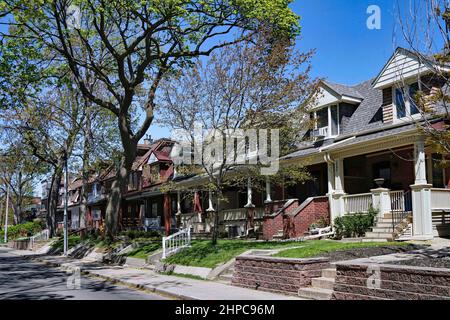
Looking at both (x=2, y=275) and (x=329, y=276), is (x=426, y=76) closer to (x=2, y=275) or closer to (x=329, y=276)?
(x=329, y=276)

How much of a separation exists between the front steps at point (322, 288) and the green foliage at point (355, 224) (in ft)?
28.6

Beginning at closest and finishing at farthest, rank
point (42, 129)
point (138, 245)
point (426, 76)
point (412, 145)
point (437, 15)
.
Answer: point (437, 15) < point (426, 76) < point (412, 145) < point (138, 245) < point (42, 129)

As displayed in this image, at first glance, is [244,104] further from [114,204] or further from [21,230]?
[21,230]

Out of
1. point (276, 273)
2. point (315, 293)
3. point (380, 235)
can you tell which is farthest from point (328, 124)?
point (315, 293)

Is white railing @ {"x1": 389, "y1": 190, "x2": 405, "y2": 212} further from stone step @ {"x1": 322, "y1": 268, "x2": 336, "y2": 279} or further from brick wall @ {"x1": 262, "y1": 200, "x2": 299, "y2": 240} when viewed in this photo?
stone step @ {"x1": 322, "y1": 268, "x2": 336, "y2": 279}

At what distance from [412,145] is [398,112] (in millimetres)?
2330

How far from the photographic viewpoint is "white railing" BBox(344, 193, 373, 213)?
69.2 feet

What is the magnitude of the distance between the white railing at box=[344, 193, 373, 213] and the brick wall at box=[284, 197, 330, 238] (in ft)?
4.18

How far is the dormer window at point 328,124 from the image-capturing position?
2500 centimetres

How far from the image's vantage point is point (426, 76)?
60.5ft

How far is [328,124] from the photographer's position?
25141mm

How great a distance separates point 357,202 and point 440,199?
12.3 ft
